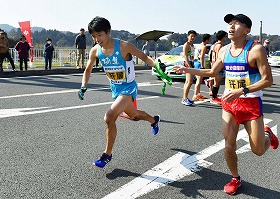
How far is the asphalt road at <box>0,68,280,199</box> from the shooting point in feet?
11.1

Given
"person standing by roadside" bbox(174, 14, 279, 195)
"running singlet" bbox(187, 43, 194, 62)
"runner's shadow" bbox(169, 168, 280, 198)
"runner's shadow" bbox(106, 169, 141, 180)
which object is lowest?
"runner's shadow" bbox(169, 168, 280, 198)

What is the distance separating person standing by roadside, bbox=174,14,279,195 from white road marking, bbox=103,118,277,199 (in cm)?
63

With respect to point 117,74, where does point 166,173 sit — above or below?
below

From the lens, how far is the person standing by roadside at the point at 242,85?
10.7ft

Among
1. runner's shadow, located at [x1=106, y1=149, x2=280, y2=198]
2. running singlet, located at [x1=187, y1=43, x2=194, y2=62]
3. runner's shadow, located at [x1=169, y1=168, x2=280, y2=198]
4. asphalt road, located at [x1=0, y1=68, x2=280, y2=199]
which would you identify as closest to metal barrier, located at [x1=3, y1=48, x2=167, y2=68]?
running singlet, located at [x1=187, y1=43, x2=194, y2=62]

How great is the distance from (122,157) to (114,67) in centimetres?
122

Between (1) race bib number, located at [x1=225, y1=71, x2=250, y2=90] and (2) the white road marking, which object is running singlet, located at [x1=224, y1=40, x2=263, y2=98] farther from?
(2) the white road marking

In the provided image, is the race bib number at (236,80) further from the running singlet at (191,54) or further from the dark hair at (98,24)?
the running singlet at (191,54)

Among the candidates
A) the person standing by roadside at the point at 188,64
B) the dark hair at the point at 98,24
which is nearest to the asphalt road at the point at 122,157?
the person standing by roadside at the point at 188,64

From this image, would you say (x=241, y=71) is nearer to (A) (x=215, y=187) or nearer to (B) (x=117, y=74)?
(A) (x=215, y=187)

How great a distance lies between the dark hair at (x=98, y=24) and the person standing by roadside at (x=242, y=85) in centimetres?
140

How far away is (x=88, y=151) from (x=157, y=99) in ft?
16.6

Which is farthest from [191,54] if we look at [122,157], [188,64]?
[122,157]

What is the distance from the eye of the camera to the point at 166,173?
3.86m
